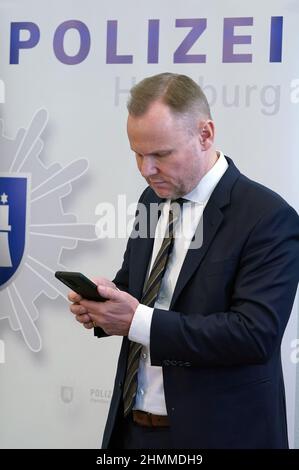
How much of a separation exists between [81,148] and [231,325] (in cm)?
137

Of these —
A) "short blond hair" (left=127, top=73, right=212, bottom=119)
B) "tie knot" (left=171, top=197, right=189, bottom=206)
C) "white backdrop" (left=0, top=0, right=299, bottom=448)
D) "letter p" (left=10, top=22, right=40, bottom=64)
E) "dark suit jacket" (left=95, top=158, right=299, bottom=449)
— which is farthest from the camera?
"letter p" (left=10, top=22, right=40, bottom=64)

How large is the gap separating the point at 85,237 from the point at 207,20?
101 cm

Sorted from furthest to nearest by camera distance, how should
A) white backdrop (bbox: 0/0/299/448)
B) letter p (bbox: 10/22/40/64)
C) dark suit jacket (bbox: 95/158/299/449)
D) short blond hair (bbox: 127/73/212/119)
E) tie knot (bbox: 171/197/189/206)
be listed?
1. letter p (bbox: 10/22/40/64)
2. white backdrop (bbox: 0/0/299/448)
3. tie knot (bbox: 171/197/189/206)
4. short blond hair (bbox: 127/73/212/119)
5. dark suit jacket (bbox: 95/158/299/449)

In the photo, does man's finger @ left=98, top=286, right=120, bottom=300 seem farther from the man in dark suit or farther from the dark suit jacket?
the dark suit jacket

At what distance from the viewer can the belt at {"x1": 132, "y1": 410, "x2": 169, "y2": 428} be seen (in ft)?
5.78

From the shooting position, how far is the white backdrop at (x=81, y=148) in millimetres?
2523

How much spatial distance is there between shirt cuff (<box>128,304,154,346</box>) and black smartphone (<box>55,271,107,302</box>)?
99mm

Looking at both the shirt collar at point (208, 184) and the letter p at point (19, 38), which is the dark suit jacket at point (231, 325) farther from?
the letter p at point (19, 38)

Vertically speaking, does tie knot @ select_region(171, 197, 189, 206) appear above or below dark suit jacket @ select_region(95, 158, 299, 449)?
above

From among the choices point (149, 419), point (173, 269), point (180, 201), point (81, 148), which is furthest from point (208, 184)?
point (81, 148)

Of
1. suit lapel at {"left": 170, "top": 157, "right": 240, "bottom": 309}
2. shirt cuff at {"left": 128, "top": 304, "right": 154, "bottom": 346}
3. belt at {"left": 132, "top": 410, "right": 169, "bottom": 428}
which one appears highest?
suit lapel at {"left": 170, "top": 157, "right": 240, "bottom": 309}


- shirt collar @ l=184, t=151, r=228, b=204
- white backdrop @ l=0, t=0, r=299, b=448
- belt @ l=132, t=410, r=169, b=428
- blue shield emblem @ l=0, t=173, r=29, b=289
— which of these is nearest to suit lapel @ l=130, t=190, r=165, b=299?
shirt collar @ l=184, t=151, r=228, b=204

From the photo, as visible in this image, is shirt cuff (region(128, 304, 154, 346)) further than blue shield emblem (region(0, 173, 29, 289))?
No

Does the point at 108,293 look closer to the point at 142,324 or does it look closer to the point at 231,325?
the point at 142,324
